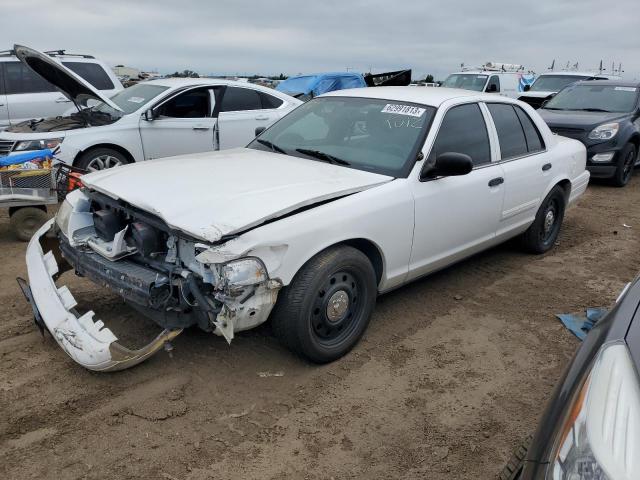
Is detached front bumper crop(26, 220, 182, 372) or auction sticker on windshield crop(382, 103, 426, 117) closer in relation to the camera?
detached front bumper crop(26, 220, 182, 372)

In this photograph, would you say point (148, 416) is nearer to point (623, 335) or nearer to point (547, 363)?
point (623, 335)

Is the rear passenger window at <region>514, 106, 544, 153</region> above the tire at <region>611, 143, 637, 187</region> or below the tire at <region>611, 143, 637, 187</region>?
above

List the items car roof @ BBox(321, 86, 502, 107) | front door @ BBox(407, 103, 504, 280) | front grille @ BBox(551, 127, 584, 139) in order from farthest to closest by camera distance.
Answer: front grille @ BBox(551, 127, 584, 139) < car roof @ BBox(321, 86, 502, 107) < front door @ BBox(407, 103, 504, 280)

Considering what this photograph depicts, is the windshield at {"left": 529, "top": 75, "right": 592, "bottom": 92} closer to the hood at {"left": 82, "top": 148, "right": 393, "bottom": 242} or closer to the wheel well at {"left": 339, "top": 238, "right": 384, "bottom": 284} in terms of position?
the hood at {"left": 82, "top": 148, "right": 393, "bottom": 242}

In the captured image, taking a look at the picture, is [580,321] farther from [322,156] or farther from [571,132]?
[571,132]

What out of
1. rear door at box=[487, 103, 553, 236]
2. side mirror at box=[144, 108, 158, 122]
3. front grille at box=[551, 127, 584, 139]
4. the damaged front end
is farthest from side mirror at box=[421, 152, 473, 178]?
front grille at box=[551, 127, 584, 139]

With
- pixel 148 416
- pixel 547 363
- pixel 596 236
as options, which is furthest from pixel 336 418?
pixel 596 236

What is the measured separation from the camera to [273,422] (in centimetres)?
294

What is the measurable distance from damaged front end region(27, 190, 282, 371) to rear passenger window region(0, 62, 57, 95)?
674cm

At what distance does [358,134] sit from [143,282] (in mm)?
1982

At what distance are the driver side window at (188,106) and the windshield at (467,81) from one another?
36.8 ft

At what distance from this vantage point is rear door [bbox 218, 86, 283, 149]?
25.4ft

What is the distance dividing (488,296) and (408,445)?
7.15 ft

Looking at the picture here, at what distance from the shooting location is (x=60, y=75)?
5652 mm
